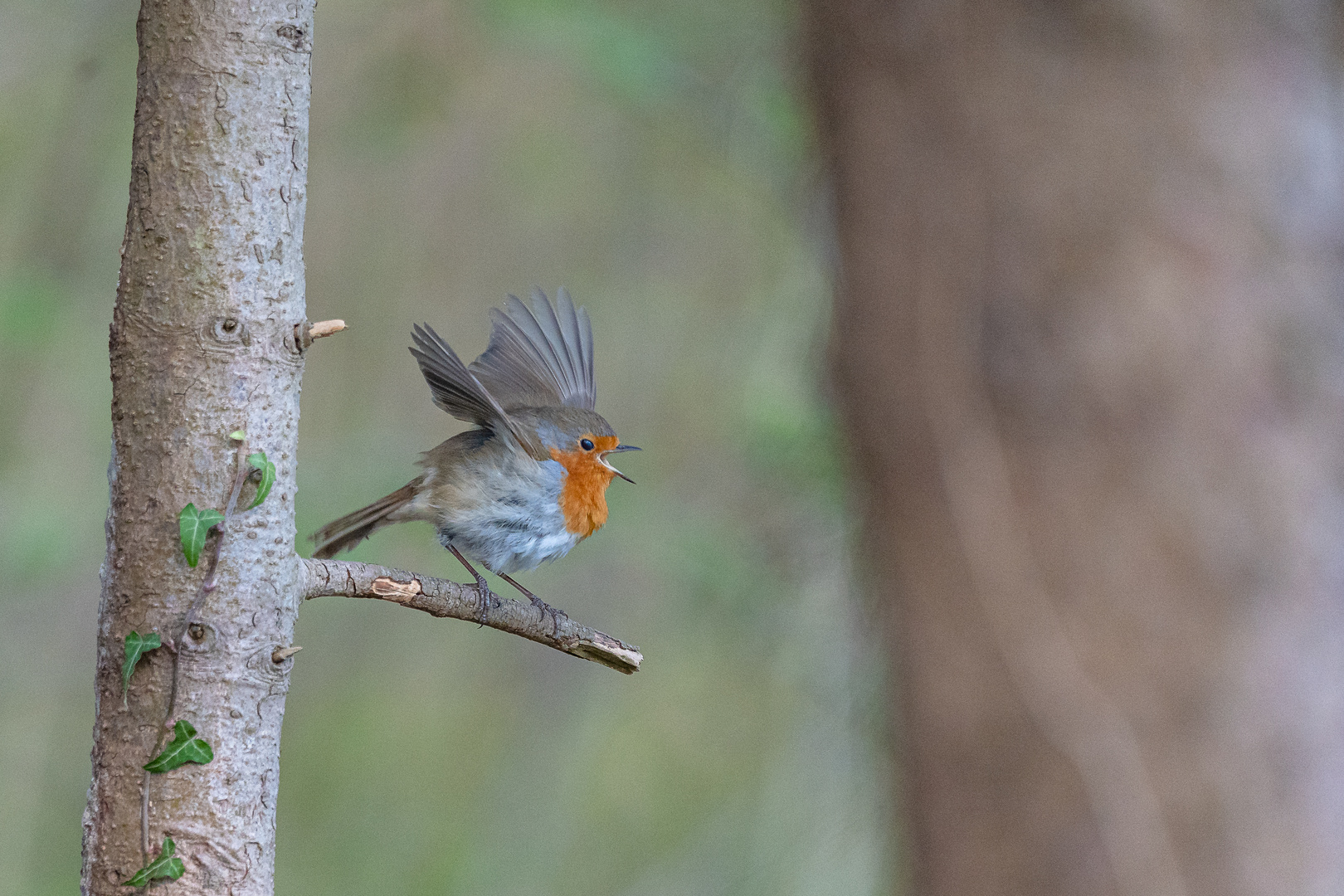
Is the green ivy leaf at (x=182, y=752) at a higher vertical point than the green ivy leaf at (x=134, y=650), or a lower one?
lower

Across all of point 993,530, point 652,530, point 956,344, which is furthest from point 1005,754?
point 652,530

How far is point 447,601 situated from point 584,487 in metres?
1.15

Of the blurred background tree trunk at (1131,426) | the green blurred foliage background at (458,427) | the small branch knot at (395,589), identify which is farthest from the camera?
the green blurred foliage background at (458,427)

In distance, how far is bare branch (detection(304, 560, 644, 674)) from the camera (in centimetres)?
155

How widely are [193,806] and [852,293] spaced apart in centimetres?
181

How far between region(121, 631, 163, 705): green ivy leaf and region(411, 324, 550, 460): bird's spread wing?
525 millimetres

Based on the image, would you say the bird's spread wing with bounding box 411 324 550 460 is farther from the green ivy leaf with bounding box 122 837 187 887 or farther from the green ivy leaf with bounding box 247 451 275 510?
the green ivy leaf with bounding box 122 837 187 887

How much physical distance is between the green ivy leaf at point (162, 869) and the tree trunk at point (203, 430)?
0.01 metres

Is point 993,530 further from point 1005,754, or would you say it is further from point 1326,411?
point 1326,411

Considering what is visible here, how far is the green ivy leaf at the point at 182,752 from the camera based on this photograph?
53.2 inches

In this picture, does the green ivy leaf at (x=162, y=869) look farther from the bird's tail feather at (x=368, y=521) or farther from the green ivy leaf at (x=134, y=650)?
Answer: the bird's tail feather at (x=368, y=521)

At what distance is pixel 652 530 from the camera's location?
4684 mm

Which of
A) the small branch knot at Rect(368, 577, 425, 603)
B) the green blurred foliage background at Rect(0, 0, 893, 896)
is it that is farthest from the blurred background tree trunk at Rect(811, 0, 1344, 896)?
the small branch knot at Rect(368, 577, 425, 603)

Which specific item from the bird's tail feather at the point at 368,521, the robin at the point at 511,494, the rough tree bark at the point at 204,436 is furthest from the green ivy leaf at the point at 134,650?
the bird's tail feather at the point at 368,521
